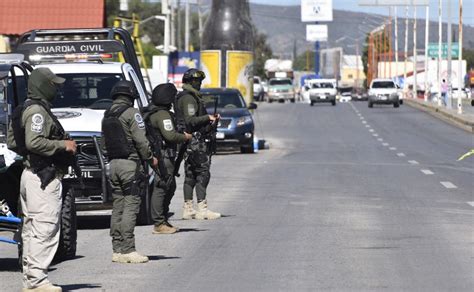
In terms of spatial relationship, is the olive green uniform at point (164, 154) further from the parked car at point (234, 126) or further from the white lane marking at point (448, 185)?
the parked car at point (234, 126)

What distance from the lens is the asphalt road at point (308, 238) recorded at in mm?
11086

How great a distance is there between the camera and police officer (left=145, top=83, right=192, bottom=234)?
47.0 ft

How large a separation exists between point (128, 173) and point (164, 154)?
2281mm

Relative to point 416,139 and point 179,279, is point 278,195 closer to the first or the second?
point 179,279

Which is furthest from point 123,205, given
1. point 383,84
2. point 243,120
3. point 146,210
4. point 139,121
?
point 383,84

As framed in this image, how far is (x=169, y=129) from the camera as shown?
1448cm

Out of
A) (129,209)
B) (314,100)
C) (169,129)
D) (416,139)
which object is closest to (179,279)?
(129,209)

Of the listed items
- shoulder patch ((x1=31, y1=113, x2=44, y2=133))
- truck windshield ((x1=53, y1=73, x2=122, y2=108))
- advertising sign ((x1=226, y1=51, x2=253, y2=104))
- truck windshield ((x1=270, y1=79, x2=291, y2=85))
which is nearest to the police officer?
truck windshield ((x1=53, y1=73, x2=122, y2=108))

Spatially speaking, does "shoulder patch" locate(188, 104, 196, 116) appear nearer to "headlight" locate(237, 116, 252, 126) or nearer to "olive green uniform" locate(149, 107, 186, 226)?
"olive green uniform" locate(149, 107, 186, 226)

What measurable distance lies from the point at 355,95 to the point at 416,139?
107616 mm

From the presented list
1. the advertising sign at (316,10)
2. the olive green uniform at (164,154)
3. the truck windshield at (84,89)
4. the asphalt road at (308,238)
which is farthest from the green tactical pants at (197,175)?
the advertising sign at (316,10)

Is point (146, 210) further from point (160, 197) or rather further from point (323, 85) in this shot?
point (323, 85)

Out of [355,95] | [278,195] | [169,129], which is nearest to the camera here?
[169,129]

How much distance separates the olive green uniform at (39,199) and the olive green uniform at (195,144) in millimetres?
5903
